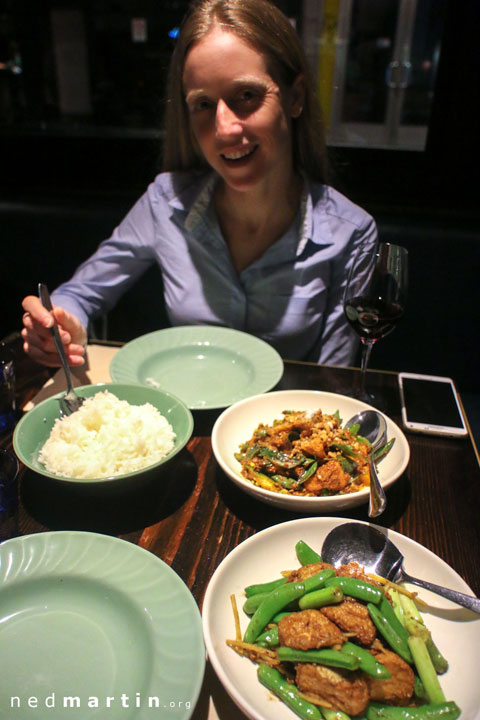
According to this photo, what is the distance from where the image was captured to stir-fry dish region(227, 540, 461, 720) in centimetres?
67

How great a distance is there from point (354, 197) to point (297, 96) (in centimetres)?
148

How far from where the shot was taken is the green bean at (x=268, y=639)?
75 cm

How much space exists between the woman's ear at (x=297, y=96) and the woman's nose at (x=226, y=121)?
0.33 meters

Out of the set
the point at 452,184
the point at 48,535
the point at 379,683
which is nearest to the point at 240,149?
the point at 48,535

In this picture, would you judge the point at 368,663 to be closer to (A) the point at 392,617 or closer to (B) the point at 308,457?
(A) the point at 392,617

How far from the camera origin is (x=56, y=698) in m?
0.69

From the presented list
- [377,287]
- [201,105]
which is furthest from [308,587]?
[201,105]

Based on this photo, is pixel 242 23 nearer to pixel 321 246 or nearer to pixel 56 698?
pixel 321 246

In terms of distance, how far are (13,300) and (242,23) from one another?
7.11ft

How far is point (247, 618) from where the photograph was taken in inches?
31.6

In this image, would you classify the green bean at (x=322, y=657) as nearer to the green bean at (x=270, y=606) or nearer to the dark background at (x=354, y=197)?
the green bean at (x=270, y=606)

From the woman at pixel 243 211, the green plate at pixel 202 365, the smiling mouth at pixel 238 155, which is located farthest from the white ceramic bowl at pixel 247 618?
the smiling mouth at pixel 238 155

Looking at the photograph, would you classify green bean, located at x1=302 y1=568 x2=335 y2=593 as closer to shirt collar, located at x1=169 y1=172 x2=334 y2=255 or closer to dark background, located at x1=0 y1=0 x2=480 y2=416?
shirt collar, located at x1=169 y1=172 x2=334 y2=255

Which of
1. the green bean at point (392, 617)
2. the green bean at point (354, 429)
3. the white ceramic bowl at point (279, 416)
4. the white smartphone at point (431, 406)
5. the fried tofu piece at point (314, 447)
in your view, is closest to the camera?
the green bean at point (392, 617)
